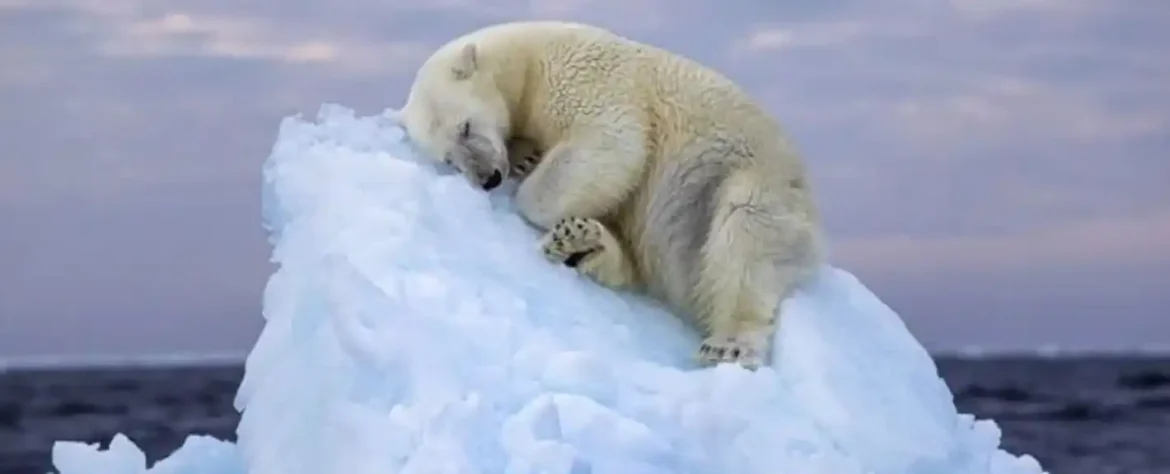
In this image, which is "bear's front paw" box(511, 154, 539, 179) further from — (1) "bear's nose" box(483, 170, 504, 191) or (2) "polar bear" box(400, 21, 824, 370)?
(1) "bear's nose" box(483, 170, 504, 191)

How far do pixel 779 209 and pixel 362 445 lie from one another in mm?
1735

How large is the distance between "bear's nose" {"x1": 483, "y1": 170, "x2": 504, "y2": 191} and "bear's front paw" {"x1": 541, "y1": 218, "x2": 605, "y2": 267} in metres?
0.30

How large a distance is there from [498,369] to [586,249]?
1.12 meters

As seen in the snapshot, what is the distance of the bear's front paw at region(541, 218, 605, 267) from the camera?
4.30 metres

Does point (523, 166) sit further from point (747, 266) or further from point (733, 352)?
point (733, 352)

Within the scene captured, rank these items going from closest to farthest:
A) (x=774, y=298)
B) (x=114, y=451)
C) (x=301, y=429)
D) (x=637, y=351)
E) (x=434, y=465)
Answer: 1. (x=434, y=465)
2. (x=301, y=429)
3. (x=637, y=351)
4. (x=774, y=298)
5. (x=114, y=451)

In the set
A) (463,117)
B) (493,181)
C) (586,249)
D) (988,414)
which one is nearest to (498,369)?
(586,249)

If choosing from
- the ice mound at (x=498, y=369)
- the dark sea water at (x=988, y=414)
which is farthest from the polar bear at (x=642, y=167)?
the dark sea water at (x=988, y=414)

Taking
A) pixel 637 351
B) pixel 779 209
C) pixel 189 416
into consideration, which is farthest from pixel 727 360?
pixel 189 416

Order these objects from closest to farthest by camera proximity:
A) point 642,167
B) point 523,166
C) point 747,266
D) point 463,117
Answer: point 747,266
point 642,167
point 463,117
point 523,166

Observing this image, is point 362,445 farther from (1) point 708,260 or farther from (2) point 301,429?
(1) point 708,260

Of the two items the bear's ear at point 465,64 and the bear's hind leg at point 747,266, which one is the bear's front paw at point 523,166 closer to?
the bear's ear at point 465,64

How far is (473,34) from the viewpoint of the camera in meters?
5.01

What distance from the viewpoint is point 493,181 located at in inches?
179
